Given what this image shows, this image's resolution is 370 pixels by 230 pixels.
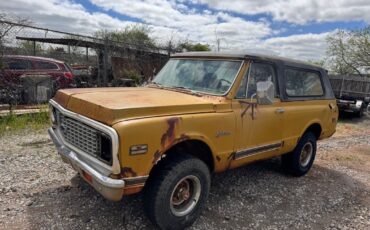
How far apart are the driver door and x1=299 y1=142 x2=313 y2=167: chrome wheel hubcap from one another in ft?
3.55

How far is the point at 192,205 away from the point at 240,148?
0.95 meters

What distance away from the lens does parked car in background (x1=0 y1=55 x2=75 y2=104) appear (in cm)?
802

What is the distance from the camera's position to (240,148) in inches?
163

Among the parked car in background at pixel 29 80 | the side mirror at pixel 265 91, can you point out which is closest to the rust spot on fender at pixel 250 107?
the side mirror at pixel 265 91

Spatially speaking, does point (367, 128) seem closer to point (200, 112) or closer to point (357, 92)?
point (357, 92)

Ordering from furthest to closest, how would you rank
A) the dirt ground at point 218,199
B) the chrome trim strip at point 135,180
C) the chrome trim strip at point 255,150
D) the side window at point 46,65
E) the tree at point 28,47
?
the side window at point 46,65 < the tree at point 28,47 < the chrome trim strip at point 255,150 < the dirt ground at point 218,199 < the chrome trim strip at point 135,180

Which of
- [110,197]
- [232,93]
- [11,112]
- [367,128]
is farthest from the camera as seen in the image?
[367,128]

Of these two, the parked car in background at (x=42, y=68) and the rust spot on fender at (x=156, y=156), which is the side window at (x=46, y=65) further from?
the rust spot on fender at (x=156, y=156)

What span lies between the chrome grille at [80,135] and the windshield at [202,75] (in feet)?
4.88

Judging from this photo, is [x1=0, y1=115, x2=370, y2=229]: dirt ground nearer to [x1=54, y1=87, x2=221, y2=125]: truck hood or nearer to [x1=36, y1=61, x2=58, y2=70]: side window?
[x1=54, y1=87, x2=221, y2=125]: truck hood

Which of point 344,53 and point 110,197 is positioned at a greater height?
point 344,53

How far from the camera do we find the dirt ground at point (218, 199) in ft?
12.3

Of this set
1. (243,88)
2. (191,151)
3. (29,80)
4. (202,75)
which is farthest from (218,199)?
(29,80)

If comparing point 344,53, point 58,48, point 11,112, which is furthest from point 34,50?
point 344,53
